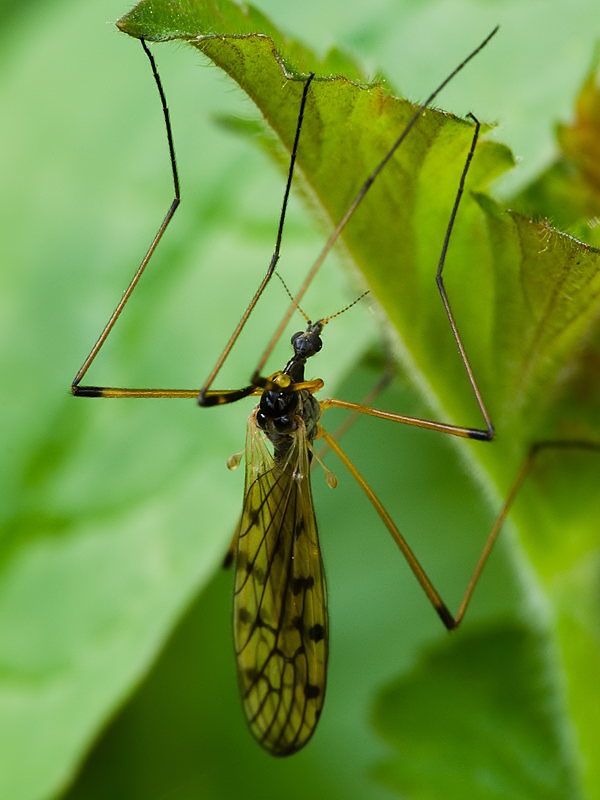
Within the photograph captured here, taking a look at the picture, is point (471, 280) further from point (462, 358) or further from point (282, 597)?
point (282, 597)

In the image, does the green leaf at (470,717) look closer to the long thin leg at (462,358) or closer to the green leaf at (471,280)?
the green leaf at (471,280)

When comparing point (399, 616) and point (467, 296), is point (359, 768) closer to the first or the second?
point (399, 616)

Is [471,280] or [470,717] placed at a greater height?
[471,280]

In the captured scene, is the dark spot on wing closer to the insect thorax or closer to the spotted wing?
the spotted wing

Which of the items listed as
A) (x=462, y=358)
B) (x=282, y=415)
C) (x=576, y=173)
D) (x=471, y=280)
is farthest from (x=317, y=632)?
(x=576, y=173)

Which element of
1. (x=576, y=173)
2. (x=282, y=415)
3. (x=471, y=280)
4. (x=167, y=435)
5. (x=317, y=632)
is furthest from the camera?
(x=167, y=435)

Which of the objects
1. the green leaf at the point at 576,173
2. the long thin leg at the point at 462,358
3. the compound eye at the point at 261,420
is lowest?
the long thin leg at the point at 462,358

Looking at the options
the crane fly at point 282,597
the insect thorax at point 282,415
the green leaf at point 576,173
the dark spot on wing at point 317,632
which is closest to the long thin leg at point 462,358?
the crane fly at point 282,597
